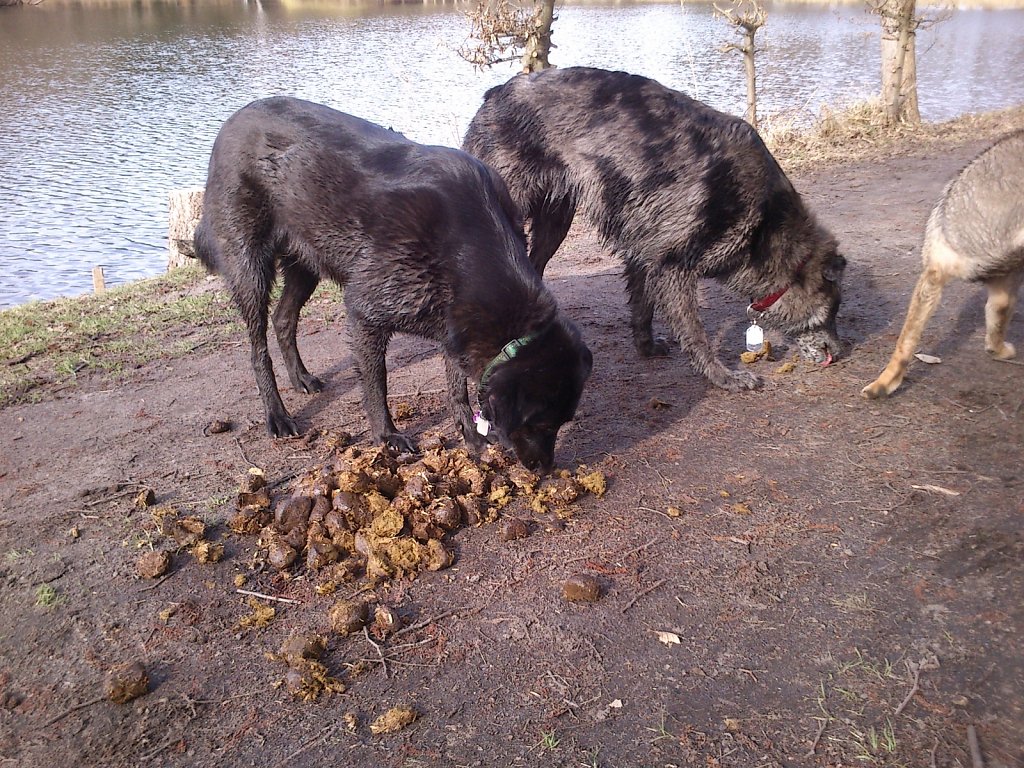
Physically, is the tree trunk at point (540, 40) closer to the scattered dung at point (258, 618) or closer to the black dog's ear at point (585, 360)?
the black dog's ear at point (585, 360)

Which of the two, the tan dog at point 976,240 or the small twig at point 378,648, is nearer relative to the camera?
the small twig at point 378,648

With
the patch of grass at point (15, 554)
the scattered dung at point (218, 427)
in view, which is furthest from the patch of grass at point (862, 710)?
the scattered dung at point (218, 427)

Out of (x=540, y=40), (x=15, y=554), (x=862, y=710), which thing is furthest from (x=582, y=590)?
(x=540, y=40)

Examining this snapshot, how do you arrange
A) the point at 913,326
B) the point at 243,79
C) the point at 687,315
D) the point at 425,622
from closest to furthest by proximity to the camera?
the point at 425,622
the point at 913,326
the point at 687,315
the point at 243,79

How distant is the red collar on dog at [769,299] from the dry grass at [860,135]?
6058 mm

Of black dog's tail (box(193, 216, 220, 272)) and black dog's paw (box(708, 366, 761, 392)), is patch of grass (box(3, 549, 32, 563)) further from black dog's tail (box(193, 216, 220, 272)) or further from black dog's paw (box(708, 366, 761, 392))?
black dog's paw (box(708, 366, 761, 392))

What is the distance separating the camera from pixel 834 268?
5223 mm

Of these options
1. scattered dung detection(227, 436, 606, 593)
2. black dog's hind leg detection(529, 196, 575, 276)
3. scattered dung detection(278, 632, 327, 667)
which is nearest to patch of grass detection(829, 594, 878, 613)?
scattered dung detection(227, 436, 606, 593)

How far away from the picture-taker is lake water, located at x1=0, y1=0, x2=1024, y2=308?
476 inches

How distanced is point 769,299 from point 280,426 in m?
3.20

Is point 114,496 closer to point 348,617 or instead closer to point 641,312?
point 348,617

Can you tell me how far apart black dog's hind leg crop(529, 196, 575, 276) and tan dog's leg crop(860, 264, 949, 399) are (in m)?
2.24

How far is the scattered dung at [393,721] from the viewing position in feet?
8.50

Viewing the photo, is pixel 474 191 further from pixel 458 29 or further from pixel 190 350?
pixel 458 29
